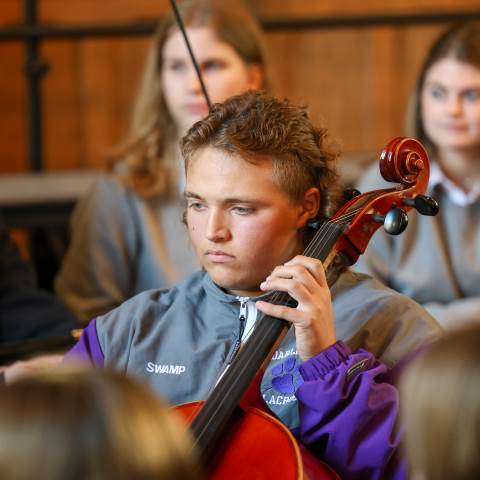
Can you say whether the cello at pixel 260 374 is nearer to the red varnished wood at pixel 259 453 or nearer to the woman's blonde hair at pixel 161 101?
the red varnished wood at pixel 259 453

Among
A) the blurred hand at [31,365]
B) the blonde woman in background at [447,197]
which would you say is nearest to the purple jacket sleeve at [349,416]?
the blurred hand at [31,365]

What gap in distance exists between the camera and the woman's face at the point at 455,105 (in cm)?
224

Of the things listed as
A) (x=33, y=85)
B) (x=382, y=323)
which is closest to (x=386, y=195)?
(x=382, y=323)

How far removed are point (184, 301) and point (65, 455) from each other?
0.77 m

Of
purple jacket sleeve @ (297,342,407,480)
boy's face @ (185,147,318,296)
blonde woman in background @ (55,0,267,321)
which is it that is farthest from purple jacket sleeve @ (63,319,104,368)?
blonde woman in background @ (55,0,267,321)

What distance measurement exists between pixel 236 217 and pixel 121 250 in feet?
3.06

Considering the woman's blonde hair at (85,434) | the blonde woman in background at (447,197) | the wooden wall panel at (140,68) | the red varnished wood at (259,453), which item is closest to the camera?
the woman's blonde hair at (85,434)

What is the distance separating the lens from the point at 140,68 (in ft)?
10.4

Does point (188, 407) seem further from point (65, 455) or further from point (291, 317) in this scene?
point (65, 455)

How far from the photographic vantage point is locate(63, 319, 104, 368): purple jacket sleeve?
4.75 feet

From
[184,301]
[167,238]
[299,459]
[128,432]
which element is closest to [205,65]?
[167,238]

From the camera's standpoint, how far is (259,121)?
141 centimetres

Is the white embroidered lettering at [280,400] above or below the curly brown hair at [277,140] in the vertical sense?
below

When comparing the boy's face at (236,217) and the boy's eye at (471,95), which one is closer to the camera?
the boy's face at (236,217)
